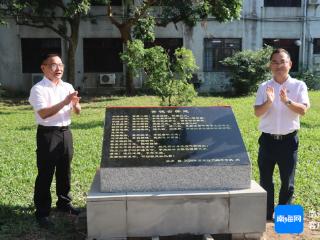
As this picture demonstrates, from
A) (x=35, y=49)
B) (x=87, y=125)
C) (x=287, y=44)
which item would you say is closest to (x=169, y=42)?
(x=287, y=44)

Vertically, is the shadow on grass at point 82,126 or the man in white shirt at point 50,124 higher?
the man in white shirt at point 50,124

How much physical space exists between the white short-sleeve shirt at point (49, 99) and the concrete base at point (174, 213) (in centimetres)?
82

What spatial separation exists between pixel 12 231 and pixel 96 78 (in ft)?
49.9

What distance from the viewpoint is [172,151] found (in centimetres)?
440

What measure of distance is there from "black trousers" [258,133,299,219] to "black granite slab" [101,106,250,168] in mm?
233

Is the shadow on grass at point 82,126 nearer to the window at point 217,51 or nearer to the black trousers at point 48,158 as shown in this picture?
the black trousers at point 48,158

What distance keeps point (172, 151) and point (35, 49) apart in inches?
633

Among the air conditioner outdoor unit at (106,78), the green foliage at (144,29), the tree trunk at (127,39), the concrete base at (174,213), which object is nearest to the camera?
the concrete base at (174,213)

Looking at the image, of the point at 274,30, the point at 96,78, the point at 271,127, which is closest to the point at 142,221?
the point at 271,127

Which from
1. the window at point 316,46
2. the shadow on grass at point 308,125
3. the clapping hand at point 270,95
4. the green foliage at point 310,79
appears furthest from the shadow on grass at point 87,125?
the window at point 316,46

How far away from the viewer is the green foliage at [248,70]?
17078 millimetres

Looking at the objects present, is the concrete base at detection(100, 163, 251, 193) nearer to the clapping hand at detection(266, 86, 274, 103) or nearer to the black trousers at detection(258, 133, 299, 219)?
the black trousers at detection(258, 133, 299, 219)

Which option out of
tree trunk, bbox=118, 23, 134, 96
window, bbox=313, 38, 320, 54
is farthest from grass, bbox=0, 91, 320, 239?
window, bbox=313, 38, 320, 54

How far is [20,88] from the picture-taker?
19453mm
